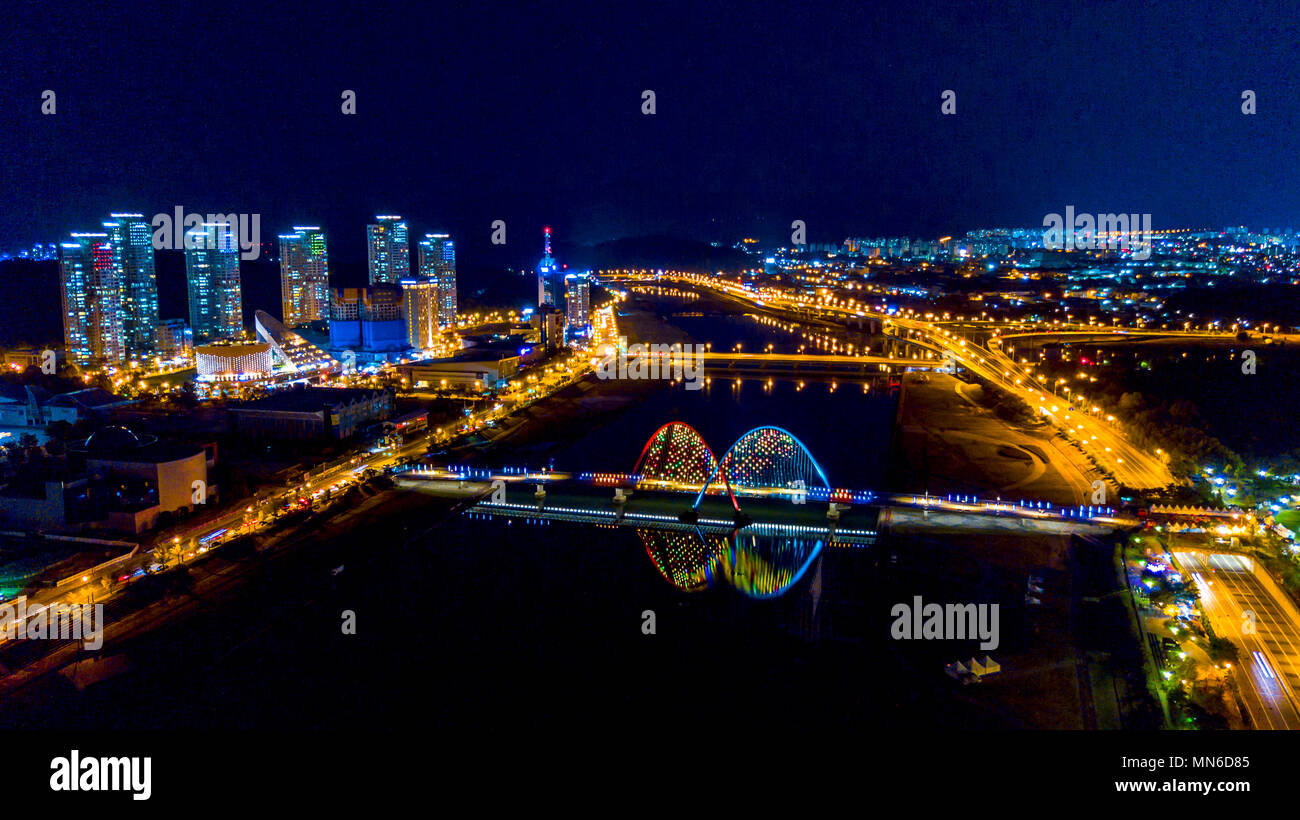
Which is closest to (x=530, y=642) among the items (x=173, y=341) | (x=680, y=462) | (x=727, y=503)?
(x=727, y=503)

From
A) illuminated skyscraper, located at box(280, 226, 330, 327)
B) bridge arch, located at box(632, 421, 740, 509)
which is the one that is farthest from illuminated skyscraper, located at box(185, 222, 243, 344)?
bridge arch, located at box(632, 421, 740, 509)

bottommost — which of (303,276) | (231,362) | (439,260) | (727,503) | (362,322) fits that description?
(727,503)

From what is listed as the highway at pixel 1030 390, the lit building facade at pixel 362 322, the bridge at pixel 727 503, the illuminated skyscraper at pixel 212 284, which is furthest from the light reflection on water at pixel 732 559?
the illuminated skyscraper at pixel 212 284

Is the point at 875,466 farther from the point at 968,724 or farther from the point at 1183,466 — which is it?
the point at 968,724

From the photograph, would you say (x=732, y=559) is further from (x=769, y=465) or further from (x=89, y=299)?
(x=89, y=299)

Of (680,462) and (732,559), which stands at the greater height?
(680,462)

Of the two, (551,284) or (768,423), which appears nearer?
(768,423)
